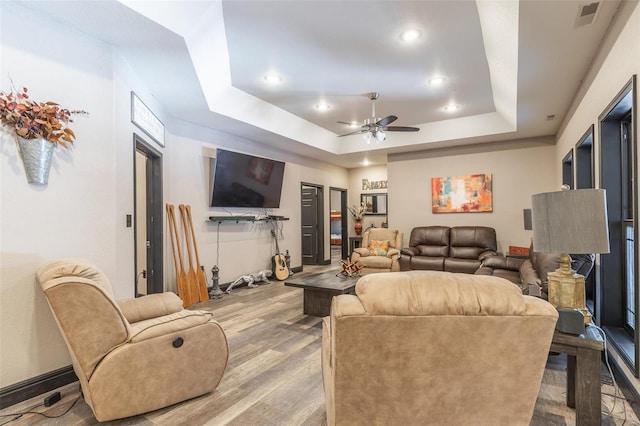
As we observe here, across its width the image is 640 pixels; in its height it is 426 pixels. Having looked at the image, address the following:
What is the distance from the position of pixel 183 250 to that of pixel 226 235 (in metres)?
0.79

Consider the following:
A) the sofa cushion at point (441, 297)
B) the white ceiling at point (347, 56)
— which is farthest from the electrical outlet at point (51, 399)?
the white ceiling at point (347, 56)

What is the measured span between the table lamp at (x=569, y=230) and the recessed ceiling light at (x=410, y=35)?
2.09 m

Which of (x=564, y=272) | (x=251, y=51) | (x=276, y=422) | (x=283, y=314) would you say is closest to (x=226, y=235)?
(x=283, y=314)

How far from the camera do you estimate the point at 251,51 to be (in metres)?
3.36

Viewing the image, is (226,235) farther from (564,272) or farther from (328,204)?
(564,272)

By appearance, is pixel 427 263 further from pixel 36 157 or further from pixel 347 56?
pixel 36 157

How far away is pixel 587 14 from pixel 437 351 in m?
2.58

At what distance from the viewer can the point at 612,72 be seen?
2.33 meters

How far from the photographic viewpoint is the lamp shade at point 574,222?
1.50 metres

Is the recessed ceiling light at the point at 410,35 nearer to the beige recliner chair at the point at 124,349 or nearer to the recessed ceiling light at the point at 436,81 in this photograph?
the recessed ceiling light at the point at 436,81

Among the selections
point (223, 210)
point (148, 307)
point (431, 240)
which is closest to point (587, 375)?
point (148, 307)

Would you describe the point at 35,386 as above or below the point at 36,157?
below

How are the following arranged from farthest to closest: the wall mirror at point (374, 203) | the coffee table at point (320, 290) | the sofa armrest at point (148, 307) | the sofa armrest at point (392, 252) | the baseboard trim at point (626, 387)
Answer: the wall mirror at point (374, 203)
the sofa armrest at point (392, 252)
the coffee table at point (320, 290)
the sofa armrest at point (148, 307)
the baseboard trim at point (626, 387)

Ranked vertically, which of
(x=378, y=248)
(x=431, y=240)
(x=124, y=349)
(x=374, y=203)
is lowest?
(x=124, y=349)
